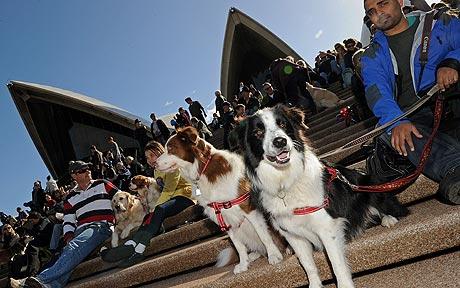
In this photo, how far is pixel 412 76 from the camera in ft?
7.93

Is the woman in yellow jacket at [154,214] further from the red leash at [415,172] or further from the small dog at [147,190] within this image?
the red leash at [415,172]

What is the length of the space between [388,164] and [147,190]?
454cm

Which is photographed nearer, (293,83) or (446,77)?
(446,77)

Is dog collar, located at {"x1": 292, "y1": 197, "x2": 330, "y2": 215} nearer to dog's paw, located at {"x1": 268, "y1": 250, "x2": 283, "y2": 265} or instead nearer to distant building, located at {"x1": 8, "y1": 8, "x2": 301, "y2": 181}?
dog's paw, located at {"x1": 268, "y1": 250, "x2": 283, "y2": 265}

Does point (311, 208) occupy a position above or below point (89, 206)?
below

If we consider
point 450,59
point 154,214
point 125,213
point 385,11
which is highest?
point 385,11

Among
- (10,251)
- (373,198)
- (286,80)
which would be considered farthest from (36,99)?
(373,198)

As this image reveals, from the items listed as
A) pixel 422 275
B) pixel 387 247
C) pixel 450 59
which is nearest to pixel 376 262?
pixel 387 247

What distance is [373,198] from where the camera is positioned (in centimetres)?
262

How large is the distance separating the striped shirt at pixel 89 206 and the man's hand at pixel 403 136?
4.16m

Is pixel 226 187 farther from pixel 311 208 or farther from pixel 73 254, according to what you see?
pixel 73 254

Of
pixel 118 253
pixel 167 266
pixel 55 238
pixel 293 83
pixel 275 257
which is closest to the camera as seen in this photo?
pixel 275 257

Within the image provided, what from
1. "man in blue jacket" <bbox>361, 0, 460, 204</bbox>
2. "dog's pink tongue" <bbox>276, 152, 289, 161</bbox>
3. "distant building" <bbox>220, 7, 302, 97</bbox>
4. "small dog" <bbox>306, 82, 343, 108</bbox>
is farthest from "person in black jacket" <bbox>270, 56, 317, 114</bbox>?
"distant building" <bbox>220, 7, 302, 97</bbox>

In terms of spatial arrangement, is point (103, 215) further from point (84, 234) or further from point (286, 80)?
point (286, 80)
